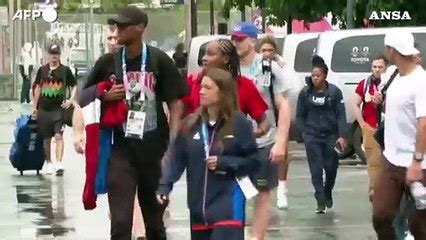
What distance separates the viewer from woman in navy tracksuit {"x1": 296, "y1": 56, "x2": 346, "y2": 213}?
14914mm

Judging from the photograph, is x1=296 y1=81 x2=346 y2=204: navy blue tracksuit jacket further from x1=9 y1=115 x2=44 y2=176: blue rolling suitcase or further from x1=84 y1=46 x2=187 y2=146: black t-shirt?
x1=9 y1=115 x2=44 y2=176: blue rolling suitcase

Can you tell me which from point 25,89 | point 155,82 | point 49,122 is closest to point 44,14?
point 25,89

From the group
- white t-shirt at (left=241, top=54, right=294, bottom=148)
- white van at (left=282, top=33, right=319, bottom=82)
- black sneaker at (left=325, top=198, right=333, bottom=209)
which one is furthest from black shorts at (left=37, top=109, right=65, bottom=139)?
white t-shirt at (left=241, top=54, right=294, bottom=148)

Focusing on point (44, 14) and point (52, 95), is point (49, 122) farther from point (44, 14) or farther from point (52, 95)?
point (44, 14)

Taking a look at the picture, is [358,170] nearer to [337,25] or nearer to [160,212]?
[160,212]

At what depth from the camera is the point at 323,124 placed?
15016 millimetres

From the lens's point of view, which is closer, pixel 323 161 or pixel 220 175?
pixel 220 175

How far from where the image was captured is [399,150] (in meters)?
9.83

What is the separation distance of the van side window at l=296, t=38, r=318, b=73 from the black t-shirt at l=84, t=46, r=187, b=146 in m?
14.4

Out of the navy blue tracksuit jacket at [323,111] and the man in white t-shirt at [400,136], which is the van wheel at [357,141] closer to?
the navy blue tracksuit jacket at [323,111]

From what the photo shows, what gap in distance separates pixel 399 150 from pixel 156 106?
172cm

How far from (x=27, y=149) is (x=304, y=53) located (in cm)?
687

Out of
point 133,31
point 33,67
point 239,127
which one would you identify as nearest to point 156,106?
point 133,31

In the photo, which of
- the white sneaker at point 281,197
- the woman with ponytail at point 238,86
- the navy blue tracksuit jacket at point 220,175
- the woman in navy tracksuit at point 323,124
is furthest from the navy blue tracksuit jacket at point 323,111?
the navy blue tracksuit jacket at point 220,175
